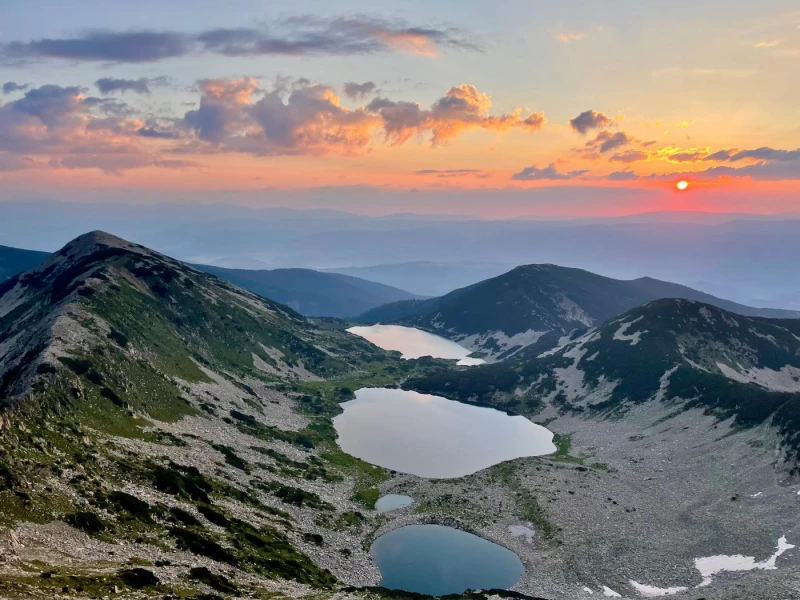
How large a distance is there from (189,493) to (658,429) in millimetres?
115570

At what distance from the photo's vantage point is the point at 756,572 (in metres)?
74.4

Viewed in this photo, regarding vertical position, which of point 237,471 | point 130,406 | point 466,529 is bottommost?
point 466,529

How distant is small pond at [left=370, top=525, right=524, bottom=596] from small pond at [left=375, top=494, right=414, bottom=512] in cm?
766

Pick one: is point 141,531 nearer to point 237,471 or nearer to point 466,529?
point 237,471

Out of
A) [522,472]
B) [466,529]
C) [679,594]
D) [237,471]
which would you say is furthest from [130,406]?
[679,594]

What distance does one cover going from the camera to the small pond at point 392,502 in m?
104

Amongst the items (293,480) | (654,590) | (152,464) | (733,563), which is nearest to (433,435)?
(293,480)

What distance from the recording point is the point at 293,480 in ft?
356

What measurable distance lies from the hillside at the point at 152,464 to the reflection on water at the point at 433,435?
7911mm

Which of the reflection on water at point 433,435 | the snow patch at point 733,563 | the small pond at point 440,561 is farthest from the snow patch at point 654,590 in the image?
the reflection on water at point 433,435

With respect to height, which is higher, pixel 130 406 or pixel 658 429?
pixel 130 406

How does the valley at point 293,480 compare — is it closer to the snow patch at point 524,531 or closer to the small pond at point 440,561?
the snow patch at point 524,531

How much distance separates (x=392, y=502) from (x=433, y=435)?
4963 centimetres

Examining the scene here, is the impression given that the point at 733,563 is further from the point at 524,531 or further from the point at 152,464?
the point at 152,464
